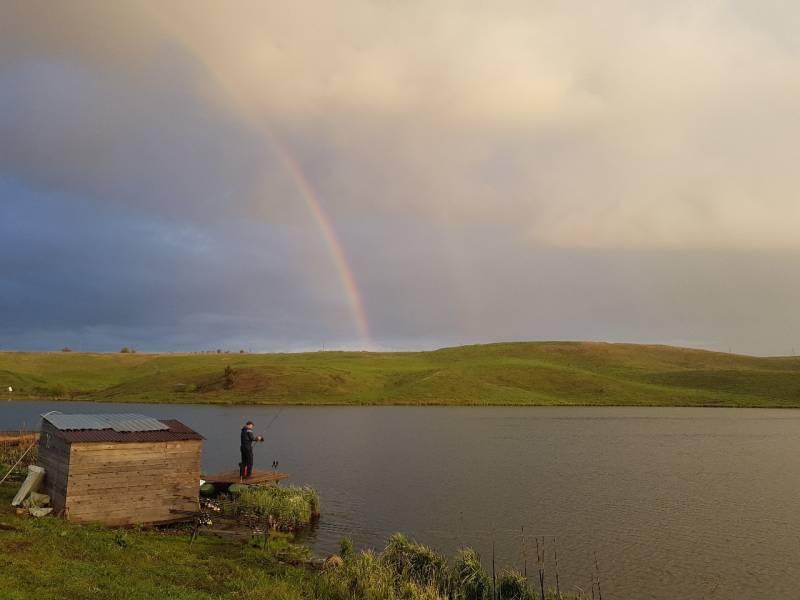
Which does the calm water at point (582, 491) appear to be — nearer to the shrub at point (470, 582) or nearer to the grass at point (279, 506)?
the grass at point (279, 506)

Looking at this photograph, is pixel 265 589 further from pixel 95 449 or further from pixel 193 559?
pixel 95 449

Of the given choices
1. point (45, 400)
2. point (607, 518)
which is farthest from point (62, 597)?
point (45, 400)

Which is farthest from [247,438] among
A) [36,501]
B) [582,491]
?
[582,491]

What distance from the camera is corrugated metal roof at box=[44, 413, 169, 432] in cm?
2542

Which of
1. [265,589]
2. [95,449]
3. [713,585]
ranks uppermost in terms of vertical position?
[95,449]

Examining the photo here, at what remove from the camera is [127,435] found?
1000 inches

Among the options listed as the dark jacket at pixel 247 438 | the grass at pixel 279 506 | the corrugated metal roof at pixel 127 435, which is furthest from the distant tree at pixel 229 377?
the corrugated metal roof at pixel 127 435

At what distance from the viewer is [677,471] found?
47844 mm

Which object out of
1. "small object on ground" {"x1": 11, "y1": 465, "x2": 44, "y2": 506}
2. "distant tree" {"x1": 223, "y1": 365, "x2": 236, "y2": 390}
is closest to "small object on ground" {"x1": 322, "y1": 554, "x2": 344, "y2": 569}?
"small object on ground" {"x1": 11, "y1": 465, "x2": 44, "y2": 506}

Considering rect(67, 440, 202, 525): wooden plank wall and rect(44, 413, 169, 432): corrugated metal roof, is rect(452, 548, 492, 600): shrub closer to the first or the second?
rect(67, 440, 202, 525): wooden plank wall

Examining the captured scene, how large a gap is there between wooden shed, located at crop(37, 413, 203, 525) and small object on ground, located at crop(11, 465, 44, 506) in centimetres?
33

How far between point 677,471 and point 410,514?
26.6m

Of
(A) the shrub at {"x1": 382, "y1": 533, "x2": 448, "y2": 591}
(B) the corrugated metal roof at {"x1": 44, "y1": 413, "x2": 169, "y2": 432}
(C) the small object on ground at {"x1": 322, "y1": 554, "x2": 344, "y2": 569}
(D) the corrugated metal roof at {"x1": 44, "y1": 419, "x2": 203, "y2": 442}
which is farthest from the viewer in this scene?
(B) the corrugated metal roof at {"x1": 44, "y1": 413, "x2": 169, "y2": 432}

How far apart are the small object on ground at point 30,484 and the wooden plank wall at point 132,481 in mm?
2685
